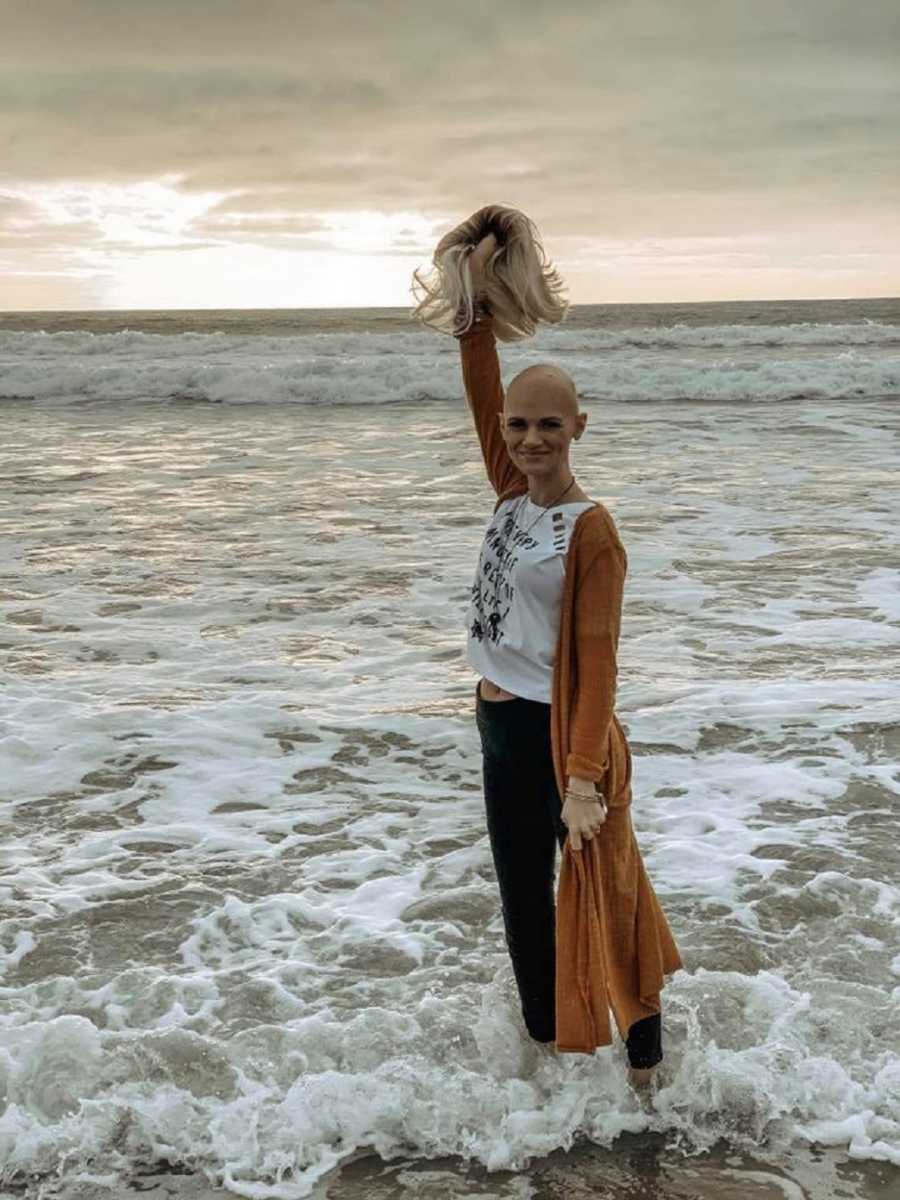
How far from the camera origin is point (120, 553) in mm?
10109

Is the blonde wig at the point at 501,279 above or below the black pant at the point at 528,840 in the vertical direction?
above

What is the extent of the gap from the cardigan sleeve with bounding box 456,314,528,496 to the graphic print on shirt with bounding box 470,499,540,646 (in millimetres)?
A: 153

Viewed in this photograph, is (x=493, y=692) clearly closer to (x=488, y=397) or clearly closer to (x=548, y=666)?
(x=548, y=666)

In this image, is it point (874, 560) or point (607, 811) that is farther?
point (874, 560)

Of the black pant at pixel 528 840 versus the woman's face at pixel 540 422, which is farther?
the black pant at pixel 528 840

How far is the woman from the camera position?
2805 millimetres

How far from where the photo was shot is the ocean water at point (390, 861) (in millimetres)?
3160

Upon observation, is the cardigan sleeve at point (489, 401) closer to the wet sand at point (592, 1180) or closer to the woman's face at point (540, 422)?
the woman's face at point (540, 422)

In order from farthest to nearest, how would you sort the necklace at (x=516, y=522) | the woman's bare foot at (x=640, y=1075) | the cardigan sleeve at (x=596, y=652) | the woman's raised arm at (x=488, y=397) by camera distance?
the woman's bare foot at (x=640, y=1075) → the woman's raised arm at (x=488, y=397) → the necklace at (x=516, y=522) → the cardigan sleeve at (x=596, y=652)

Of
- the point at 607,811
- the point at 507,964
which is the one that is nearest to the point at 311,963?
the point at 507,964

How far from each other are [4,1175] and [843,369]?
24.8 meters

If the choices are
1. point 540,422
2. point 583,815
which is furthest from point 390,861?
point 540,422

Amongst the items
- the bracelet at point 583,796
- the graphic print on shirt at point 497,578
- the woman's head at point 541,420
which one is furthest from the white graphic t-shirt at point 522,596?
the bracelet at point 583,796

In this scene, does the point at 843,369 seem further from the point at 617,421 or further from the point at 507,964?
the point at 507,964
